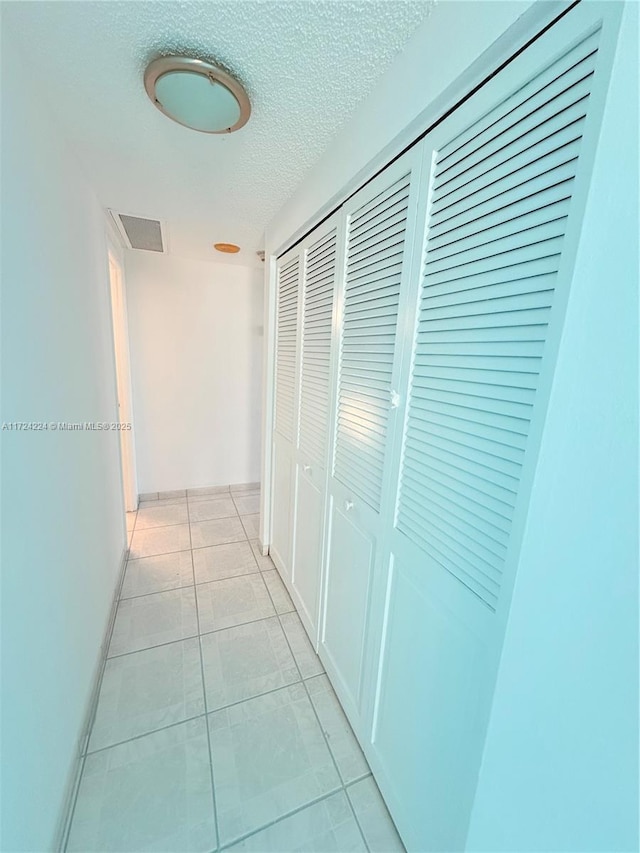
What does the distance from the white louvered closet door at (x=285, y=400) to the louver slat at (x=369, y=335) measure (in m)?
0.58

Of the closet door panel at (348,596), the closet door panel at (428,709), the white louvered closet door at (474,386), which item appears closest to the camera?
the white louvered closet door at (474,386)

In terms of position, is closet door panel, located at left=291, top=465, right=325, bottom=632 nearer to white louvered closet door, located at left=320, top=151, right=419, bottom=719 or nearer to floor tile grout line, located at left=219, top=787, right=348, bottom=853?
white louvered closet door, located at left=320, top=151, right=419, bottom=719

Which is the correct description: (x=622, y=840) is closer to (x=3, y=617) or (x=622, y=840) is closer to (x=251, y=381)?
(x=3, y=617)

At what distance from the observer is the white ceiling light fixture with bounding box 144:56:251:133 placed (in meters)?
0.90

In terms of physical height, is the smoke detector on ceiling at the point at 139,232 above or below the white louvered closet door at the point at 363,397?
above

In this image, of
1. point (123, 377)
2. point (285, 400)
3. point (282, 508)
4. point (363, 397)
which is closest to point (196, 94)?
point (363, 397)

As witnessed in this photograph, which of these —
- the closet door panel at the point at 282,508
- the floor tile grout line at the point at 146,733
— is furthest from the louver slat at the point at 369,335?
the floor tile grout line at the point at 146,733

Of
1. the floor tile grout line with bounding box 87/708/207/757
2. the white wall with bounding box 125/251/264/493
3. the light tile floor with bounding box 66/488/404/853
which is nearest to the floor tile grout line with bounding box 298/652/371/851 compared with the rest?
the light tile floor with bounding box 66/488/404/853

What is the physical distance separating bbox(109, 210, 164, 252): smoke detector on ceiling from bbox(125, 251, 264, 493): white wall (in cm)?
27

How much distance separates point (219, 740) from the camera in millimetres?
1323

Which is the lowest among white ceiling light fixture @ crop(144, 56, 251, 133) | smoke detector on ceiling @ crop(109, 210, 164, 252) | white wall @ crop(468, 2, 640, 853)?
white wall @ crop(468, 2, 640, 853)

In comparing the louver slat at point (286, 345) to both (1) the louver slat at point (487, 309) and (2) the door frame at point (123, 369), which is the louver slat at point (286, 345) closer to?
(1) the louver slat at point (487, 309)

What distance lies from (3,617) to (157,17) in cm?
148

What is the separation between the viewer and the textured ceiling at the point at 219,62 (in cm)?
79
